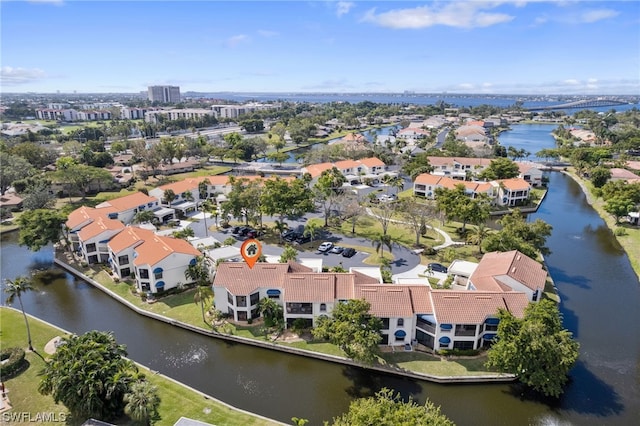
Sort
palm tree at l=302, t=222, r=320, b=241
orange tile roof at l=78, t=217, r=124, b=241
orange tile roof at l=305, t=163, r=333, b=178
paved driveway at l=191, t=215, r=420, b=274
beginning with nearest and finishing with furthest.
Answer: paved driveway at l=191, t=215, r=420, b=274 < orange tile roof at l=78, t=217, r=124, b=241 < palm tree at l=302, t=222, r=320, b=241 < orange tile roof at l=305, t=163, r=333, b=178

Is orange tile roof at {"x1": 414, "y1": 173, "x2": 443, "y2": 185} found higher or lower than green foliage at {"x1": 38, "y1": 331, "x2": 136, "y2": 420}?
higher

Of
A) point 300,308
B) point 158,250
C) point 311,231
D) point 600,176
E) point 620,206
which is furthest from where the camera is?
point 600,176

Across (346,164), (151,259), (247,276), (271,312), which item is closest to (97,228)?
(151,259)

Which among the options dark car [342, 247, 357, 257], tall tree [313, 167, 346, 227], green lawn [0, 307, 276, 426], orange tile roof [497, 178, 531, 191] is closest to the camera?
green lawn [0, 307, 276, 426]

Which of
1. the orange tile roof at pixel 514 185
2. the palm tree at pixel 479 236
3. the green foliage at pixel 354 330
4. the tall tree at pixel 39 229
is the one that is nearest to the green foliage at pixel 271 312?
the green foliage at pixel 354 330

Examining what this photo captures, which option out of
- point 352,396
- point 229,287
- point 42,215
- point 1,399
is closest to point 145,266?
point 229,287

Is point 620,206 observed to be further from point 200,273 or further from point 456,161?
point 200,273

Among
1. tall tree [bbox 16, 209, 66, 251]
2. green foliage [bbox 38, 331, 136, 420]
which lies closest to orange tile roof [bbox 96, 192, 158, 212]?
tall tree [bbox 16, 209, 66, 251]

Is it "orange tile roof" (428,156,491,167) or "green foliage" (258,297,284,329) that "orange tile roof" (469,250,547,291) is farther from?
"orange tile roof" (428,156,491,167)
